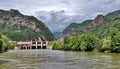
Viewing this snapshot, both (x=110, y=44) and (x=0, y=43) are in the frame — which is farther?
(x=110, y=44)

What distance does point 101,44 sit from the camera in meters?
154

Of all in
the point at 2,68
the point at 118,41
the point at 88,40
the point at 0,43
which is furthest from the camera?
the point at 88,40

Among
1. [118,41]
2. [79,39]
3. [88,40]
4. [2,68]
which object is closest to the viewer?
[2,68]

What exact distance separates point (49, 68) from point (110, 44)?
87.3 meters

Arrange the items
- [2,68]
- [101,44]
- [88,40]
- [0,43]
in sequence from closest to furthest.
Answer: [2,68]
[0,43]
[101,44]
[88,40]

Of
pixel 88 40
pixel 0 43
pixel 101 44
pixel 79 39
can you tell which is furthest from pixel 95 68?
pixel 79 39

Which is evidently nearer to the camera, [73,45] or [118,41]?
[118,41]

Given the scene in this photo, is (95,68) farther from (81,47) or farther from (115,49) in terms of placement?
(81,47)

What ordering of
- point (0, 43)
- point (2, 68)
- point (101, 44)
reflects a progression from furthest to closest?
point (101, 44) → point (0, 43) → point (2, 68)

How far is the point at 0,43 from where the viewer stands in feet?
395

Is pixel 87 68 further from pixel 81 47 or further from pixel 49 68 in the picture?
pixel 81 47

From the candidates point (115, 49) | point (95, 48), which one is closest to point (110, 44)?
point (115, 49)

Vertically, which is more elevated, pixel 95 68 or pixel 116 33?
pixel 116 33

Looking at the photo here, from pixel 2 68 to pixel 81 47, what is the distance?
120251 mm
